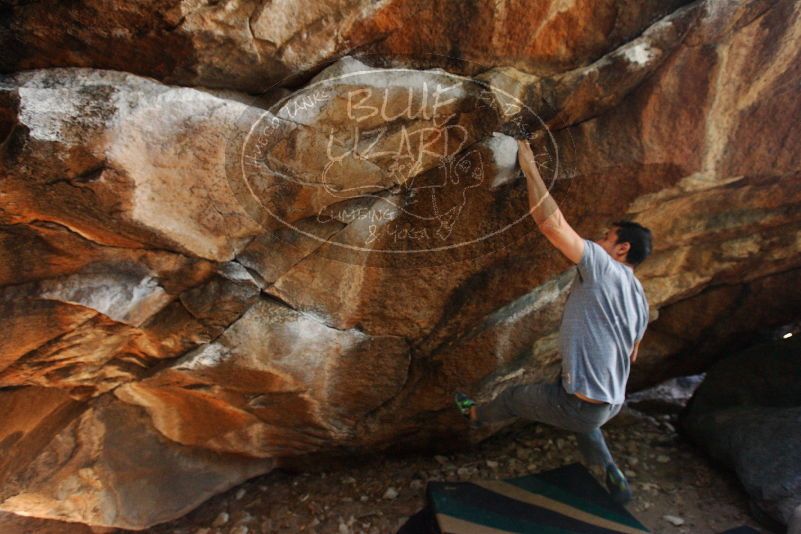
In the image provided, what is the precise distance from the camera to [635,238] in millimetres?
Answer: 2225

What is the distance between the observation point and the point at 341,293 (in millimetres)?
2369

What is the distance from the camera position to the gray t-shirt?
2.13 metres

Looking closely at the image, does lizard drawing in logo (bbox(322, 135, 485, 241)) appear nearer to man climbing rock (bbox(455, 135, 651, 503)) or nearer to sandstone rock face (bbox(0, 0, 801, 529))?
sandstone rock face (bbox(0, 0, 801, 529))

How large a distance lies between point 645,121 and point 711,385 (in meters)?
2.26

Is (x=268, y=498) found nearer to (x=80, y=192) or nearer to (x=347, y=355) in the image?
(x=347, y=355)

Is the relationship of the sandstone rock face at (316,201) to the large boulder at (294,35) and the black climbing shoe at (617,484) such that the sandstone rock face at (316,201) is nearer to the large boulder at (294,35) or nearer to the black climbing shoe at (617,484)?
the large boulder at (294,35)

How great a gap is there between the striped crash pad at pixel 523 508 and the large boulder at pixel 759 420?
0.78 m

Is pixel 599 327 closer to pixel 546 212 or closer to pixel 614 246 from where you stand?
pixel 614 246

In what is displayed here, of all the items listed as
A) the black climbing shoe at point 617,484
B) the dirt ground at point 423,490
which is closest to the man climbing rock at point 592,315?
the black climbing shoe at point 617,484

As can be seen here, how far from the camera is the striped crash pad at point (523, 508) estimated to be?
256cm

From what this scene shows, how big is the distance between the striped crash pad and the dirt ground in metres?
0.24

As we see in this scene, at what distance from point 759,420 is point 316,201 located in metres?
2.85

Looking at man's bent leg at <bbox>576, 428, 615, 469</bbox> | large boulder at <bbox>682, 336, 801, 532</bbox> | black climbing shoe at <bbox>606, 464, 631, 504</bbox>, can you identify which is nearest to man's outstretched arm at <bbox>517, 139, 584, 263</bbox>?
man's bent leg at <bbox>576, 428, 615, 469</bbox>

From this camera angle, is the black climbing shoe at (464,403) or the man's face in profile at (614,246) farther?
the black climbing shoe at (464,403)
